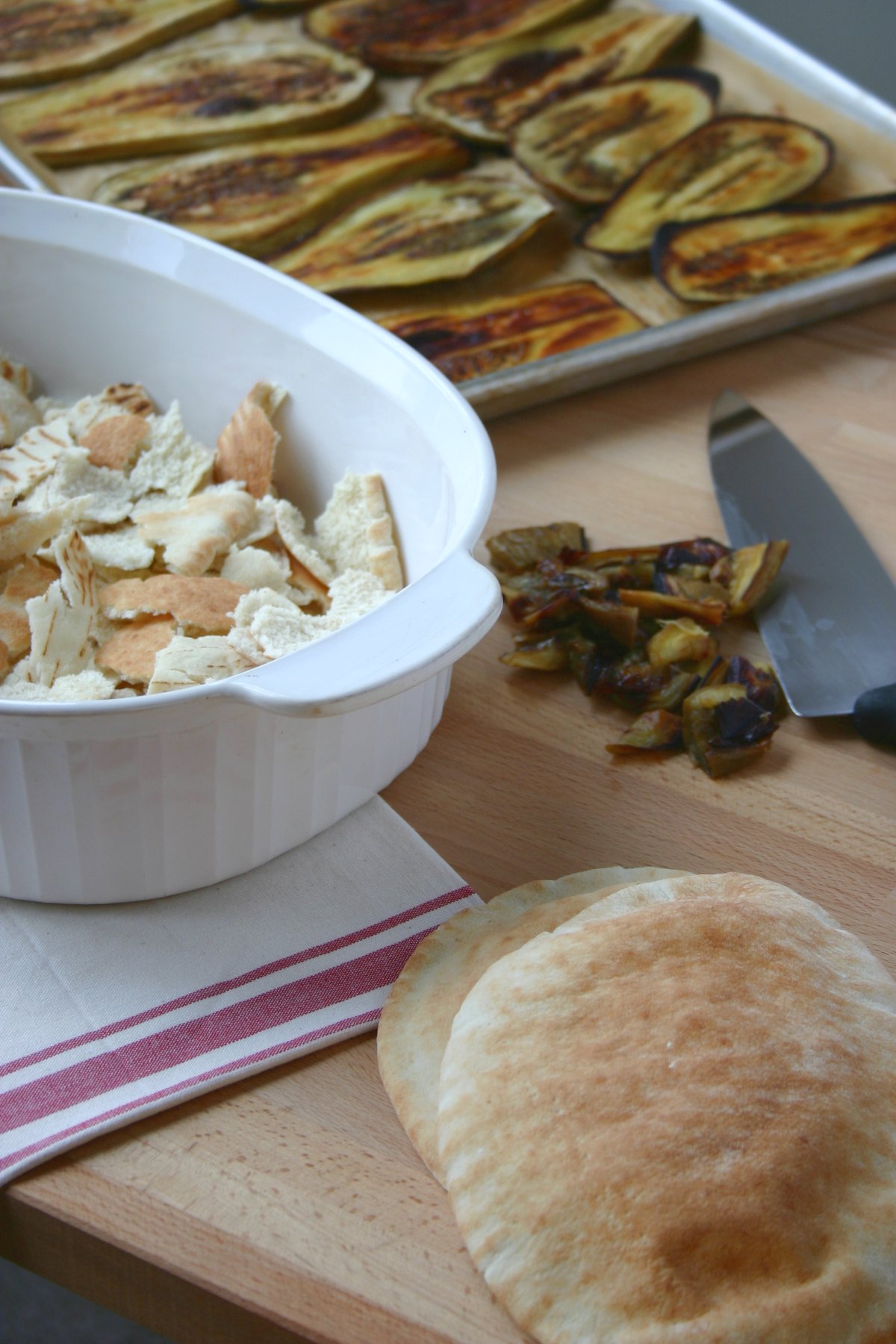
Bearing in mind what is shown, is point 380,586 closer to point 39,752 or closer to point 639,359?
point 39,752

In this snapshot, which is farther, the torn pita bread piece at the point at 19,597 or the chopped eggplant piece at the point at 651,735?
the chopped eggplant piece at the point at 651,735

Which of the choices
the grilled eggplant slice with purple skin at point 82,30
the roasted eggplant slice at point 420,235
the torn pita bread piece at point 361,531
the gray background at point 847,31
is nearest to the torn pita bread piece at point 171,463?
the torn pita bread piece at point 361,531

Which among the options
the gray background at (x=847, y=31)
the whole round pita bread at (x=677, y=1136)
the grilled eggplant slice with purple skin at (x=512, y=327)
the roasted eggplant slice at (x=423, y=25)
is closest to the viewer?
the whole round pita bread at (x=677, y=1136)

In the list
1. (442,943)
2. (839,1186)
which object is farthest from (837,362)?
(839,1186)

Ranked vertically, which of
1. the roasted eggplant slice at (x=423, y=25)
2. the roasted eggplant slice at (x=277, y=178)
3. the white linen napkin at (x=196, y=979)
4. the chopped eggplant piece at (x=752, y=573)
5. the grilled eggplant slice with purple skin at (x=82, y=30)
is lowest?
the white linen napkin at (x=196, y=979)

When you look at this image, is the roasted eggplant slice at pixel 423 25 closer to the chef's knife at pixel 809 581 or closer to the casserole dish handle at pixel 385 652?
the chef's knife at pixel 809 581

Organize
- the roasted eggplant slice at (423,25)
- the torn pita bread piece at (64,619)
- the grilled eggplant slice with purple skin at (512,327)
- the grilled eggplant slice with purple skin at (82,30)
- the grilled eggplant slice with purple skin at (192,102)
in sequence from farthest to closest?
the roasted eggplant slice at (423,25)
the grilled eggplant slice with purple skin at (82,30)
the grilled eggplant slice with purple skin at (192,102)
the grilled eggplant slice with purple skin at (512,327)
the torn pita bread piece at (64,619)
